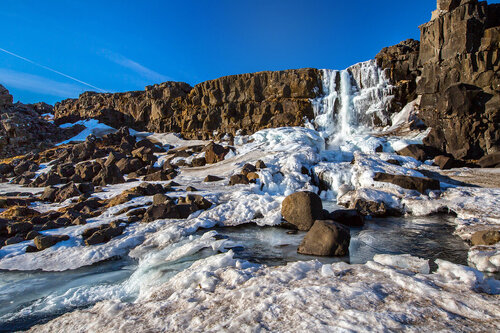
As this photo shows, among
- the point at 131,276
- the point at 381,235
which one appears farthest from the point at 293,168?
the point at 131,276

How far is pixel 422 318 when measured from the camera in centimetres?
332

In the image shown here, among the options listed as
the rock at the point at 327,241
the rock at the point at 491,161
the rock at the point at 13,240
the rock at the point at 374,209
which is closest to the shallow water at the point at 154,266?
the rock at the point at 327,241

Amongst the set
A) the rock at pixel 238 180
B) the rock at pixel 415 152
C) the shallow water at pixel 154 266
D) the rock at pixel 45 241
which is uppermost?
the rock at pixel 415 152

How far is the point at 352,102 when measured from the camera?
2917 centimetres

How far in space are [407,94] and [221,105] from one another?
20.3 m

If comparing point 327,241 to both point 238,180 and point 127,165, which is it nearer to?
point 238,180

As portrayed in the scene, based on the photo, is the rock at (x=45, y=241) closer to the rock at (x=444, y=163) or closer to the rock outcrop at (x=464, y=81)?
the rock at (x=444, y=163)

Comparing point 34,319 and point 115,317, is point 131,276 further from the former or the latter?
point 115,317

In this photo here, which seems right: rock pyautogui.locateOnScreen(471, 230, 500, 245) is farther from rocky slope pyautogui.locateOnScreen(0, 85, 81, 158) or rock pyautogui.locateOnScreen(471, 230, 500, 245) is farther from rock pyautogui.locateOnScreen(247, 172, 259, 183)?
rocky slope pyautogui.locateOnScreen(0, 85, 81, 158)

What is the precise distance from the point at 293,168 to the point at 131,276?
506 inches

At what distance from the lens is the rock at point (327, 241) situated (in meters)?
6.97

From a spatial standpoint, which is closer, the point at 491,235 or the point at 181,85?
the point at 491,235

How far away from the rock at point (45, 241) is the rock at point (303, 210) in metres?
7.35

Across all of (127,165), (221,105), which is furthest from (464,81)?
(127,165)
